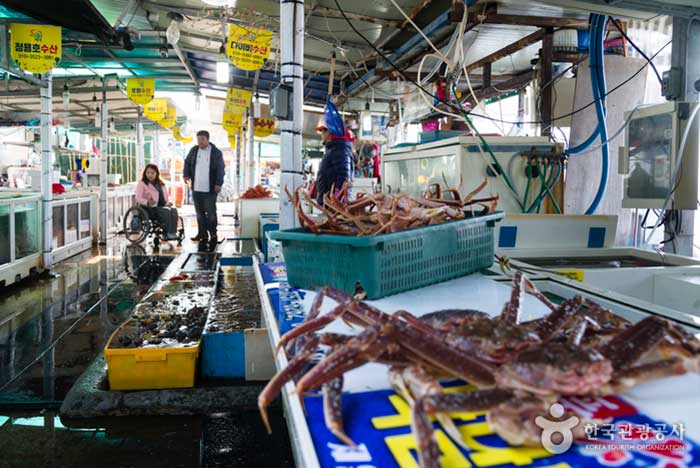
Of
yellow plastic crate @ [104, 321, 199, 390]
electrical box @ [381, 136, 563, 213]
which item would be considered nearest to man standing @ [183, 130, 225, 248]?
electrical box @ [381, 136, 563, 213]

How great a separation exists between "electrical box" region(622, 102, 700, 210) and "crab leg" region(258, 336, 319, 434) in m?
3.27

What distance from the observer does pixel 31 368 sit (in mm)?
3877

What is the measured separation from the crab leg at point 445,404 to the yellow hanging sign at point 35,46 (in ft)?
25.3

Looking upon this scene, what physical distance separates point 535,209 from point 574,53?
10.3 ft

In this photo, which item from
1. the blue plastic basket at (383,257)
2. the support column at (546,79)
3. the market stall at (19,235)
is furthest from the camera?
the market stall at (19,235)

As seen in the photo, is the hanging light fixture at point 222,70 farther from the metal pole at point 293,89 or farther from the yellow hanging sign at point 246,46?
the metal pole at point 293,89

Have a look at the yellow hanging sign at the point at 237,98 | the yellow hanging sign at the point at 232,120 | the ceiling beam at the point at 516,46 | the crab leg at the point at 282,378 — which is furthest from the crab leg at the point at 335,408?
the yellow hanging sign at the point at 232,120

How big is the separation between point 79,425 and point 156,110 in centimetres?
1327

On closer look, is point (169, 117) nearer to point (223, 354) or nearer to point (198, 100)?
point (198, 100)

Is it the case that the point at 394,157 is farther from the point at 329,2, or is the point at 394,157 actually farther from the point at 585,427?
the point at 585,427

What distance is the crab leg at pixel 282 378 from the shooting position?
3.56ft

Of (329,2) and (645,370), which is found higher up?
(329,2)

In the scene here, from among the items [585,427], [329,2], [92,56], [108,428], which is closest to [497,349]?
[585,427]

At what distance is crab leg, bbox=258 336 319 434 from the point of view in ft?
3.56
